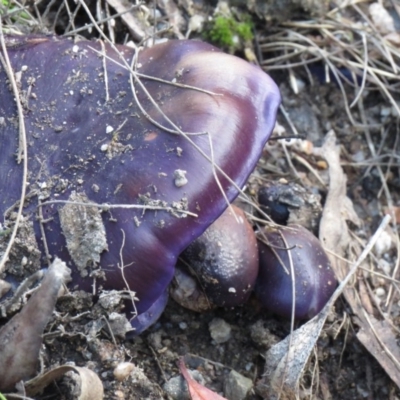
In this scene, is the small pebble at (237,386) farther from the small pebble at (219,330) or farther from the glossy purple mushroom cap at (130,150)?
the glossy purple mushroom cap at (130,150)

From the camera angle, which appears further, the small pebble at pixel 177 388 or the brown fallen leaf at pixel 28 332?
the small pebble at pixel 177 388

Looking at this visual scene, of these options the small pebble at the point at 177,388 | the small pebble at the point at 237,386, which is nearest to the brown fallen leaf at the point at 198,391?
the small pebble at the point at 177,388

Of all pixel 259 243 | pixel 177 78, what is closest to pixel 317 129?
pixel 259 243

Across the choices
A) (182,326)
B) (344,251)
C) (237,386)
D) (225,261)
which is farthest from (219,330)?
(344,251)

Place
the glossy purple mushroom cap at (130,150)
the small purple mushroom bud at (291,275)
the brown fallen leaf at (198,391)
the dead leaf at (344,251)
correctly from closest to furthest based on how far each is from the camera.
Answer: the glossy purple mushroom cap at (130,150) < the brown fallen leaf at (198,391) < the small purple mushroom bud at (291,275) < the dead leaf at (344,251)

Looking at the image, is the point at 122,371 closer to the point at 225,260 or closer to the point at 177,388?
→ the point at 177,388

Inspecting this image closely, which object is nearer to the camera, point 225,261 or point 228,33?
point 225,261
